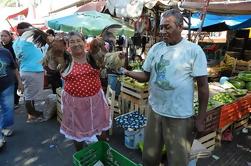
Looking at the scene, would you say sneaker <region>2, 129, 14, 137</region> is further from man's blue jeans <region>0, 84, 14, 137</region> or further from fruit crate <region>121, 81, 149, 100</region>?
fruit crate <region>121, 81, 149, 100</region>

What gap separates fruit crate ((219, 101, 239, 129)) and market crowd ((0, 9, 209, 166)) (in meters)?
2.17

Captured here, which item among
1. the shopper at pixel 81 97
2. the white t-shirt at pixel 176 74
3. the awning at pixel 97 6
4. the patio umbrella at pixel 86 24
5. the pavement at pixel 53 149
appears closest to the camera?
the white t-shirt at pixel 176 74

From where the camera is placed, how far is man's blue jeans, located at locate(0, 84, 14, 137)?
184 inches

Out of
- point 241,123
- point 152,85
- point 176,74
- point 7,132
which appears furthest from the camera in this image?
point 241,123

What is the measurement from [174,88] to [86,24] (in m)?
5.60

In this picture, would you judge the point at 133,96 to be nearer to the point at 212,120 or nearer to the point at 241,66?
the point at 212,120

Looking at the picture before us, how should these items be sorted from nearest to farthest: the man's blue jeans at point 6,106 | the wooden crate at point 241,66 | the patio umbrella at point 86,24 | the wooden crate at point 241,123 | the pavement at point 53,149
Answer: the pavement at point 53,149 < the man's blue jeans at point 6,106 < the wooden crate at point 241,123 < the patio umbrella at point 86,24 < the wooden crate at point 241,66

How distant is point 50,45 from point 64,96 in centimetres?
65

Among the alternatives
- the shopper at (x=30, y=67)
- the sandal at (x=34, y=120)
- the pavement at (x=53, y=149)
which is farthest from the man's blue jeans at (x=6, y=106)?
the sandal at (x=34, y=120)

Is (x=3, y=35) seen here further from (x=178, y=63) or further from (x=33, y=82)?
(x=178, y=63)

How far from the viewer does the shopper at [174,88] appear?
262 centimetres

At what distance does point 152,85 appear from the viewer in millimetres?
2879

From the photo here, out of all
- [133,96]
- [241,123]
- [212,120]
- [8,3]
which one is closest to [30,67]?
[133,96]

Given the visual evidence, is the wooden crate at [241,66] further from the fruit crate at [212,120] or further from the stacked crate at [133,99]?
the stacked crate at [133,99]
